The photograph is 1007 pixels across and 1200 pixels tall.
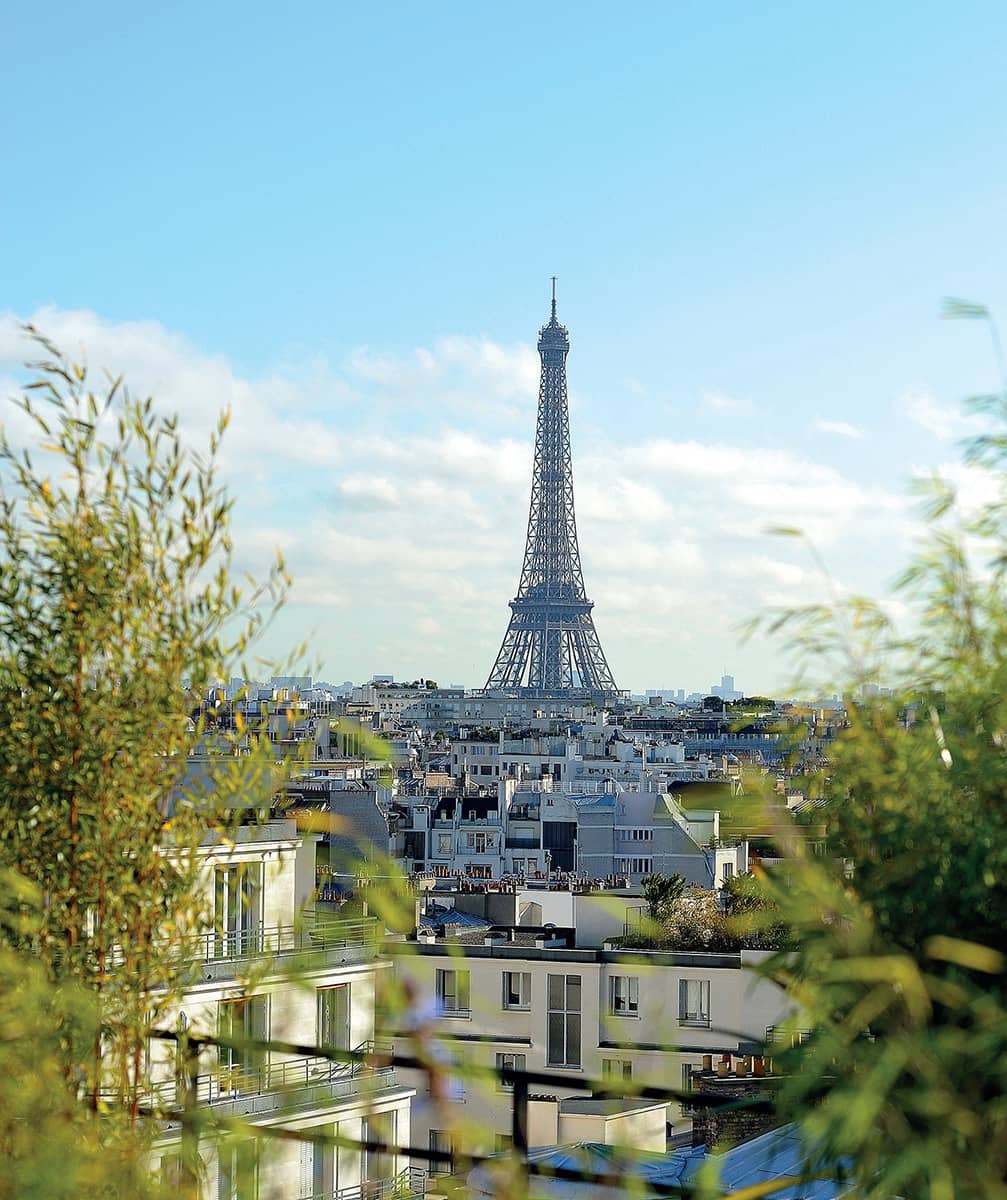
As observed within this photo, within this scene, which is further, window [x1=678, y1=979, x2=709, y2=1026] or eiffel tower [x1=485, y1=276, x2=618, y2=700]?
eiffel tower [x1=485, y1=276, x2=618, y2=700]

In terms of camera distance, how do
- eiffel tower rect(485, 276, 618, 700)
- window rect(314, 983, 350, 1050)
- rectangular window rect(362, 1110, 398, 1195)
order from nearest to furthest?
→ rectangular window rect(362, 1110, 398, 1195)
window rect(314, 983, 350, 1050)
eiffel tower rect(485, 276, 618, 700)

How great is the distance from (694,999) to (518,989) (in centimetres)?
289

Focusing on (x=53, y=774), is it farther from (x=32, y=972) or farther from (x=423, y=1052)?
(x=423, y=1052)

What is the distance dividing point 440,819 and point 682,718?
3104 inches

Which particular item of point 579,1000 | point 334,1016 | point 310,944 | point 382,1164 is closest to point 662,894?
point 579,1000

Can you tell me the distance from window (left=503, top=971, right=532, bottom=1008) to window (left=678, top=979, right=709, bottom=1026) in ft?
8.18

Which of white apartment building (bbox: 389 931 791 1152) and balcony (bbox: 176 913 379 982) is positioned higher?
balcony (bbox: 176 913 379 982)

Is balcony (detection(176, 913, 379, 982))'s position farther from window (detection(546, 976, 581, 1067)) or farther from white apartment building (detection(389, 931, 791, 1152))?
window (detection(546, 976, 581, 1067))

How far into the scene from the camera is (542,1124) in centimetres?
1783

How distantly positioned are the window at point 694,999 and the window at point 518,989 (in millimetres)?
2493

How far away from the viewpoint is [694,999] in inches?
984

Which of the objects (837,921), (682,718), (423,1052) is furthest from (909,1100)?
(682,718)

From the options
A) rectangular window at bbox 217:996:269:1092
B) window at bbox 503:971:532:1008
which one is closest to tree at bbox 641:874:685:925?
window at bbox 503:971:532:1008

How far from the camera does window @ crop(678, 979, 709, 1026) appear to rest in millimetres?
24625
